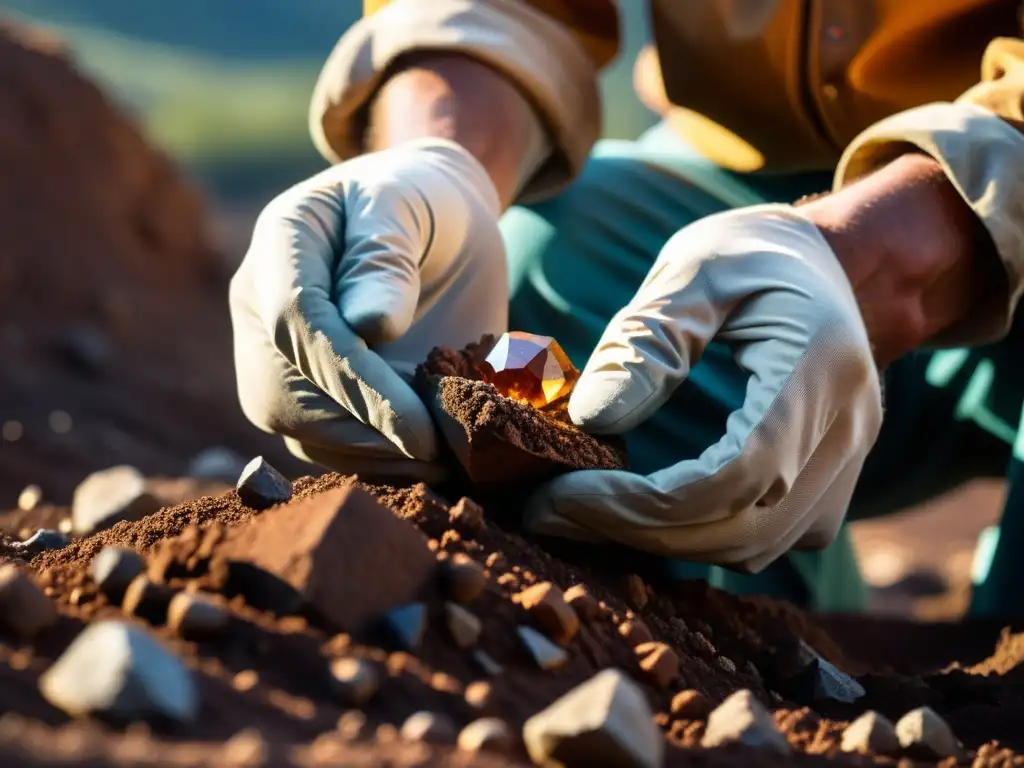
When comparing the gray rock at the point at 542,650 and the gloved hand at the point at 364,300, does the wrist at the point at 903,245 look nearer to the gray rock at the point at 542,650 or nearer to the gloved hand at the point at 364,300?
the gloved hand at the point at 364,300

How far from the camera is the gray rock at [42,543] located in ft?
4.78

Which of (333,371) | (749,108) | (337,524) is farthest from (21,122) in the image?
(337,524)

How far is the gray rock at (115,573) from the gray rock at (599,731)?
356mm

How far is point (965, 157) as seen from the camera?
1.51 meters

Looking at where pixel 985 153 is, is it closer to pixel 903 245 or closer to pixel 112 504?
pixel 903 245

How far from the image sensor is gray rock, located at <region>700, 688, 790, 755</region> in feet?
3.00

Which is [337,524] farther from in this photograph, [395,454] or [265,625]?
[395,454]

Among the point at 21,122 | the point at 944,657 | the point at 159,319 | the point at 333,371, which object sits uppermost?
the point at 333,371

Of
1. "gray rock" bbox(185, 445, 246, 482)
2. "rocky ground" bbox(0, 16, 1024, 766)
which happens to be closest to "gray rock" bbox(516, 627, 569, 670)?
"rocky ground" bbox(0, 16, 1024, 766)

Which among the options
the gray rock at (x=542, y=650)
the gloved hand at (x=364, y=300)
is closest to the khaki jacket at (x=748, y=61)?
the gloved hand at (x=364, y=300)

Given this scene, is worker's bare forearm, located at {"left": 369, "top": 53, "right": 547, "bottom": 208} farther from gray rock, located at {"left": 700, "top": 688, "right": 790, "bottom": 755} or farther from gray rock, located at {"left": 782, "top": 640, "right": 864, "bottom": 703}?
gray rock, located at {"left": 700, "top": 688, "right": 790, "bottom": 755}

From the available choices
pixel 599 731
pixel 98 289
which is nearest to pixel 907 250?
pixel 599 731

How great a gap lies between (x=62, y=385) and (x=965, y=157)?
8.18ft

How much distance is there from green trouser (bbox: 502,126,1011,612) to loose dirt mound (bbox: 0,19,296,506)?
116 cm
